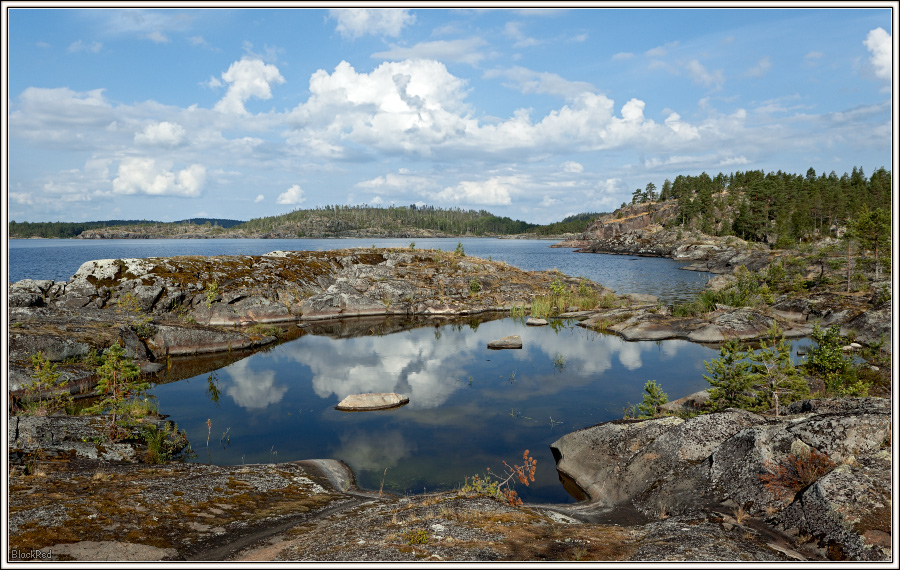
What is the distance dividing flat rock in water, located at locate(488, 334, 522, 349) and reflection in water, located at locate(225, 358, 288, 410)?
16445mm

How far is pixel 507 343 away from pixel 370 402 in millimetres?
15582

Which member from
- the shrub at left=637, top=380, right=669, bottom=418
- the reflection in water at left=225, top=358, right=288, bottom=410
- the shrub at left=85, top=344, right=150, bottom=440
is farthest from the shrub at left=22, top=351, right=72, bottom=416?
the shrub at left=637, top=380, right=669, bottom=418

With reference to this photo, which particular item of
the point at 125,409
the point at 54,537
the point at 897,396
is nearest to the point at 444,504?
the point at 54,537

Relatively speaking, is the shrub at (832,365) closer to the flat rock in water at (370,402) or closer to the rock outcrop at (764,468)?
the rock outcrop at (764,468)

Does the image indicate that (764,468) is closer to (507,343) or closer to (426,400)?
(426,400)

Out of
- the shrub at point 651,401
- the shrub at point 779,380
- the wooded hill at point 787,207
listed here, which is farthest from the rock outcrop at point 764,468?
the wooded hill at point 787,207

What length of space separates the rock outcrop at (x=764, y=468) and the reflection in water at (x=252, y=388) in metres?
16.0

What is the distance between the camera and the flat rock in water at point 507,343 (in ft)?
120

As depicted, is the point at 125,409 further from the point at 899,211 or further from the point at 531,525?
the point at 899,211

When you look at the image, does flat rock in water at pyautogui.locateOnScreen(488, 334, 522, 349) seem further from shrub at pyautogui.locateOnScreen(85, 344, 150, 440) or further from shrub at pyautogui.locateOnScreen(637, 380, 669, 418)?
shrub at pyautogui.locateOnScreen(85, 344, 150, 440)

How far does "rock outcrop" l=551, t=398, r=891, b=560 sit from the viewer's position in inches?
333

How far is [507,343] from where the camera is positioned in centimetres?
3669

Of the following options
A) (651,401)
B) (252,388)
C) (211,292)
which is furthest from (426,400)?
(211,292)

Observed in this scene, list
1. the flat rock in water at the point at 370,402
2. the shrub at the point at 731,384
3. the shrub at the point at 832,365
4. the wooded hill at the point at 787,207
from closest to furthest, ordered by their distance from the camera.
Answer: the shrub at the point at 731,384 → the shrub at the point at 832,365 → the flat rock in water at the point at 370,402 → the wooded hill at the point at 787,207
